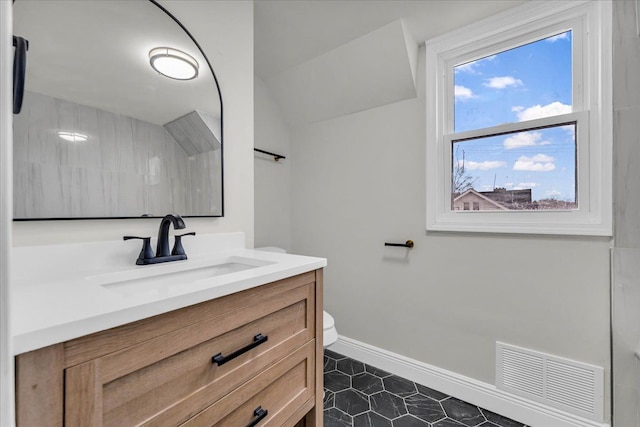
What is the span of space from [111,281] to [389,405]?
5.10 ft

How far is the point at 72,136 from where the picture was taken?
0.92 meters

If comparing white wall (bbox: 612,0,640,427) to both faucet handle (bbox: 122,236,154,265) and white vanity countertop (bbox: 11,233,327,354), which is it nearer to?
white vanity countertop (bbox: 11,233,327,354)

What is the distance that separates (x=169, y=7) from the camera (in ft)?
3.84

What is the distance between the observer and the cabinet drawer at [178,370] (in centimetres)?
51

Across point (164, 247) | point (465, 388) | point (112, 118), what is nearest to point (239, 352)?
point (164, 247)

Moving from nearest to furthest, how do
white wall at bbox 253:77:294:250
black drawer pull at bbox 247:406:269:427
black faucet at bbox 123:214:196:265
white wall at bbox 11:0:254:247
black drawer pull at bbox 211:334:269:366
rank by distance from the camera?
black drawer pull at bbox 211:334:269:366 → black drawer pull at bbox 247:406:269:427 → black faucet at bbox 123:214:196:265 → white wall at bbox 11:0:254:247 → white wall at bbox 253:77:294:250

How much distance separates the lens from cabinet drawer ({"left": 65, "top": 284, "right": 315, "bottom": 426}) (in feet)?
1.68

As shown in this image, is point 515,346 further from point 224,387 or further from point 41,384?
point 41,384

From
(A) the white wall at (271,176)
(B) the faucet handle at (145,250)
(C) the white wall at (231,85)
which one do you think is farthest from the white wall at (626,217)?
(A) the white wall at (271,176)

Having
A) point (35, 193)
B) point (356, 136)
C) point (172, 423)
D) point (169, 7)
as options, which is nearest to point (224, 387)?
point (172, 423)

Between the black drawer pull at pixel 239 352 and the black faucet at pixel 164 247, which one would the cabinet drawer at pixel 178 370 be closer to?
the black drawer pull at pixel 239 352

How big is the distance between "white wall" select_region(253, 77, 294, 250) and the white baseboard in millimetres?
1044

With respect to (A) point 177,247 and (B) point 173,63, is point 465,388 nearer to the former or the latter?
(A) point 177,247

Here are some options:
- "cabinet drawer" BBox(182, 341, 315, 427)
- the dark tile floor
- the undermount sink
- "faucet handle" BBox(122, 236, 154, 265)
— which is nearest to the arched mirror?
Result: "faucet handle" BBox(122, 236, 154, 265)
